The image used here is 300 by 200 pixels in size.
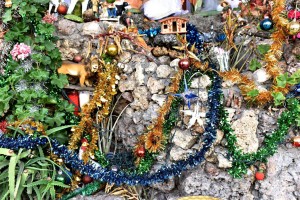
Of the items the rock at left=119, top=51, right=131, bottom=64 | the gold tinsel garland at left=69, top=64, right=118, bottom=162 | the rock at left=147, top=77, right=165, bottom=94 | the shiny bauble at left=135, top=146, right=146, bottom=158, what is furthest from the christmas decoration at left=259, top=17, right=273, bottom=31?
the shiny bauble at left=135, top=146, right=146, bottom=158

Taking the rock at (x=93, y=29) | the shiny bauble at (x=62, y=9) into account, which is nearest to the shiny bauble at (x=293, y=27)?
the rock at (x=93, y=29)

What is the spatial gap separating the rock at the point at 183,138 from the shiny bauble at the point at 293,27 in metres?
1.20

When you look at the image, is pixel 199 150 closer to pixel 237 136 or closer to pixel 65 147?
pixel 237 136

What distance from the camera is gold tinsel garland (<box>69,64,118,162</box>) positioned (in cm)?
379

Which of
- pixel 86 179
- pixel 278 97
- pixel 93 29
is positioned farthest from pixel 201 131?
pixel 93 29

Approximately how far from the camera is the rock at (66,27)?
410 centimetres

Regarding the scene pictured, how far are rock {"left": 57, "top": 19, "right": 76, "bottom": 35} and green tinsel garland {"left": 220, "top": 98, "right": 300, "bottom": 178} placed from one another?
180cm

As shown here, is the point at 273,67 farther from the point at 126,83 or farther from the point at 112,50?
the point at 112,50

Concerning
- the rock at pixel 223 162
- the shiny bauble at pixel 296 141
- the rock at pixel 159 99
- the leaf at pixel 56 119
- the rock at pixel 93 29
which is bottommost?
the rock at pixel 223 162

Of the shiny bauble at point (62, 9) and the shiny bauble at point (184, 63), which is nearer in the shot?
the shiny bauble at point (184, 63)

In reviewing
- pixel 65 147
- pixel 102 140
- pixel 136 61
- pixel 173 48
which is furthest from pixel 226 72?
pixel 65 147

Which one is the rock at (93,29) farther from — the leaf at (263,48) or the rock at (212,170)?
the rock at (212,170)

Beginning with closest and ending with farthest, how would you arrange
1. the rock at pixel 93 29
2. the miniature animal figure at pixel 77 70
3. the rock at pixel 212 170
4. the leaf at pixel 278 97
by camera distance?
the leaf at pixel 278 97
the rock at pixel 212 170
the miniature animal figure at pixel 77 70
the rock at pixel 93 29

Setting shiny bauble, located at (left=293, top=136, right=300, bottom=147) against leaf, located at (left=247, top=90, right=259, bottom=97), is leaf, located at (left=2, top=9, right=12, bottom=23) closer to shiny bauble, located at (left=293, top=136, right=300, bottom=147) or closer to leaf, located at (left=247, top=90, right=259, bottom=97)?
leaf, located at (left=247, top=90, right=259, bottom=97)
